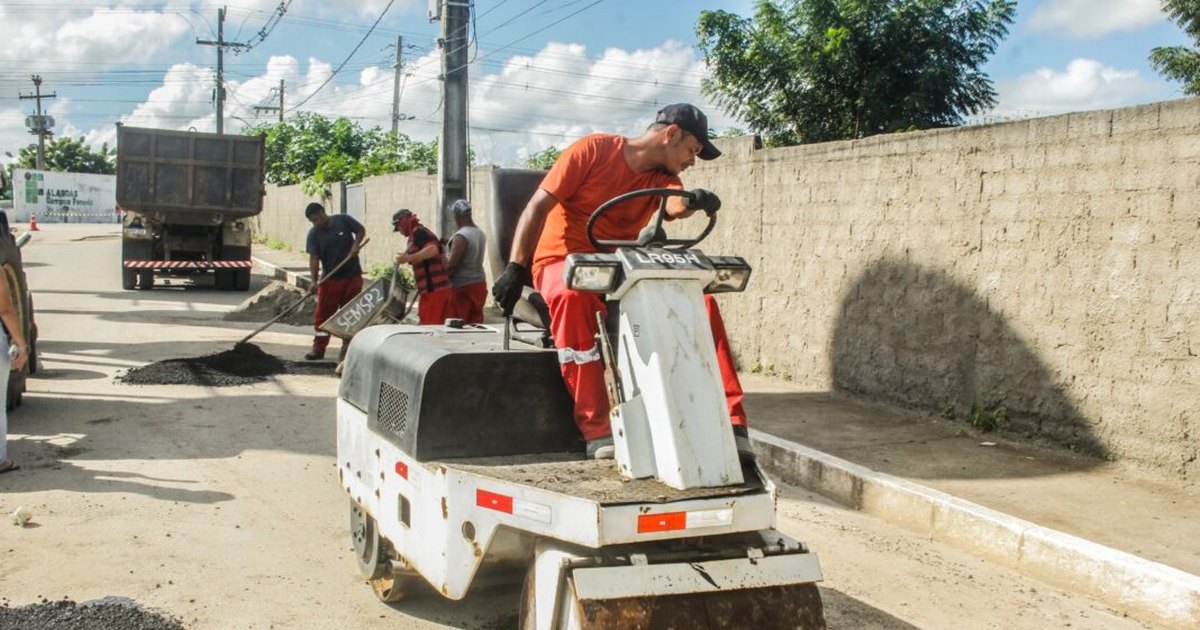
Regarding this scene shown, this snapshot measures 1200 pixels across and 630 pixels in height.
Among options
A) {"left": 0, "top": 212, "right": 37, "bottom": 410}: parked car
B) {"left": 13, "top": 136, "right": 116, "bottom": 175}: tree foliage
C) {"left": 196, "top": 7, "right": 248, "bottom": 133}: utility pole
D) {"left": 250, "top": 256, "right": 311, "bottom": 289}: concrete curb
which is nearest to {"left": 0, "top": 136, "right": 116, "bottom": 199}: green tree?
{"left": 13, "top": 136, "right": 116, "bottom": 175}: tree foliage

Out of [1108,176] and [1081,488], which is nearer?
[1081,488]

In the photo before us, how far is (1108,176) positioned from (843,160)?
96.9 inches

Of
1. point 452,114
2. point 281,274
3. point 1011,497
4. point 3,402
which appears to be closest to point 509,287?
point 1011,497

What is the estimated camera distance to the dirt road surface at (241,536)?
13.7 ft

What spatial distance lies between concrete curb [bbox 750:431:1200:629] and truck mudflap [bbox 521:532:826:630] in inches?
83.6

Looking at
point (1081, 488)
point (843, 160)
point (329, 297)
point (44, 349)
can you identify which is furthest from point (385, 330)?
point (44, 349)

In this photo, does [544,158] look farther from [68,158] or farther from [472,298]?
[68,158]

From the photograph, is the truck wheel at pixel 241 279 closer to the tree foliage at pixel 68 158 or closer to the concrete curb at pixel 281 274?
the concrete curb at pixel 281 274

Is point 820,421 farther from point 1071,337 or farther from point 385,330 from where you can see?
point 385,330

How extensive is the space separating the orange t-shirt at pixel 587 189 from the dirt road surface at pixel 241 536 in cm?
152

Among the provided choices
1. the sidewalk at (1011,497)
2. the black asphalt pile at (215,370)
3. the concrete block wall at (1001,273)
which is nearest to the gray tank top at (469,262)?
the concrete block wall at (1001,273)

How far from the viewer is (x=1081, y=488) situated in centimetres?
582

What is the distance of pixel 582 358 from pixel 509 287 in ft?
1.86

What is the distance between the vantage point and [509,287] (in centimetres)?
384
